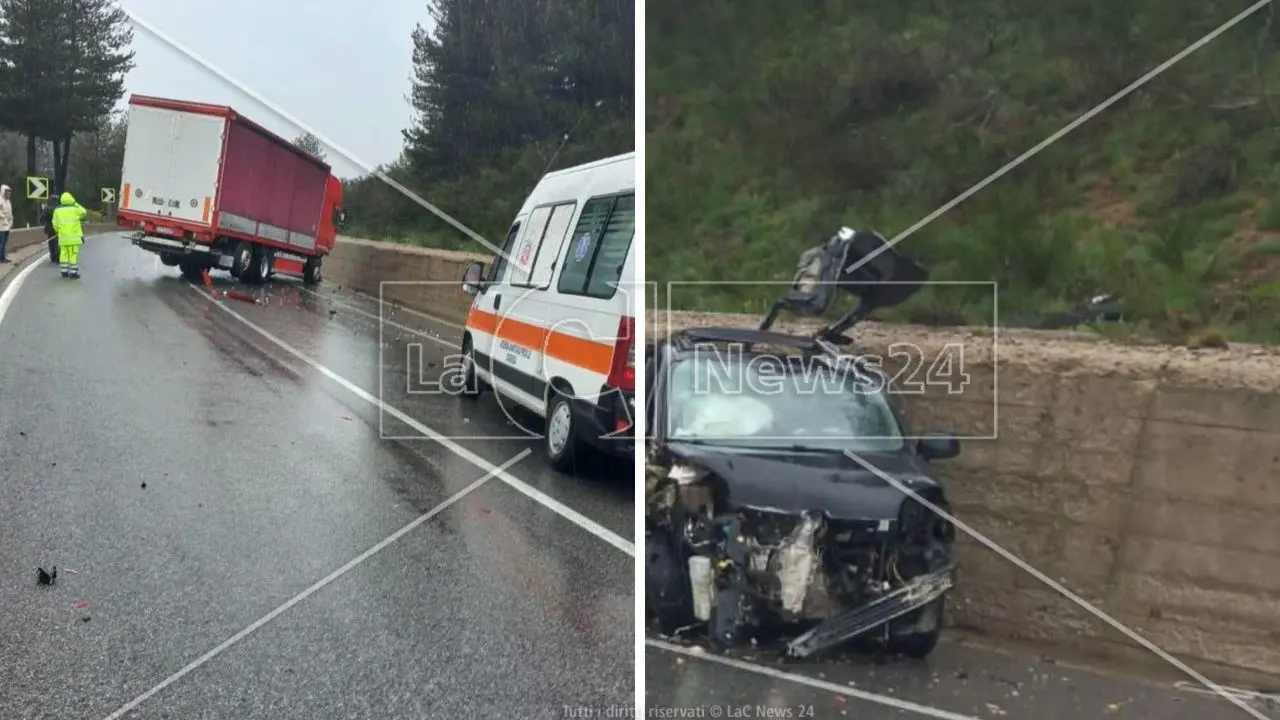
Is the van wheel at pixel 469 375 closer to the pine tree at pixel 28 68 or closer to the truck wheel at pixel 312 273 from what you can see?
the truck wheel at pixel 312 273

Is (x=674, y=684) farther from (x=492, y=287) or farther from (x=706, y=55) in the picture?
(x=706, y=55)

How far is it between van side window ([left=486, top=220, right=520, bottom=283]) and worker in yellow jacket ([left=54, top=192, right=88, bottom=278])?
0.98 metres

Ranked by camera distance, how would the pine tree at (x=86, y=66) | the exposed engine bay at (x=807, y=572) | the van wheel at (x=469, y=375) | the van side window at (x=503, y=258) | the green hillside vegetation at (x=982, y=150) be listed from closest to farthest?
1. the exposed engine bay at (x=807, y=572)
2. the green hillside vegetation at (x=982, y=150)
3. the pine tree at (x=86, y=66)
4. the van side window at (x=503, y=258)
5. the van wheel at (x=469, y=375)

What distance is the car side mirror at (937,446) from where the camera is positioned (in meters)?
2.12

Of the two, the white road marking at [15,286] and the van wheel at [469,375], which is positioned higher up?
the white road marking at [15,286]

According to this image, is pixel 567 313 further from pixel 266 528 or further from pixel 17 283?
pixel 17 283

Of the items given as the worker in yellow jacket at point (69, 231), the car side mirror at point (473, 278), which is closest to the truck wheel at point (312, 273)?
the car side mirror at point (473, 278)

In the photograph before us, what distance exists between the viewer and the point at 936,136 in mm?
2264

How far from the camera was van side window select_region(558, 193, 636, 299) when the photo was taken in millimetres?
2264

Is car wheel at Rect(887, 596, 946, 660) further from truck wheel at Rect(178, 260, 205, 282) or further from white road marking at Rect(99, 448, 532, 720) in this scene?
truck wheel at Rect(178, 260, 205, 282)

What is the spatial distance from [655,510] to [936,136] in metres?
1.05

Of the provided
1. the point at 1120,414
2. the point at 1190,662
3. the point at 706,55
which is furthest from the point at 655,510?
the point at 1190,662

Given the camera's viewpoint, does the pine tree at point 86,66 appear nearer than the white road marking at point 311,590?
No

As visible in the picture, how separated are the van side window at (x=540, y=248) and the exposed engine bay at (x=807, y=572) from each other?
65cm
